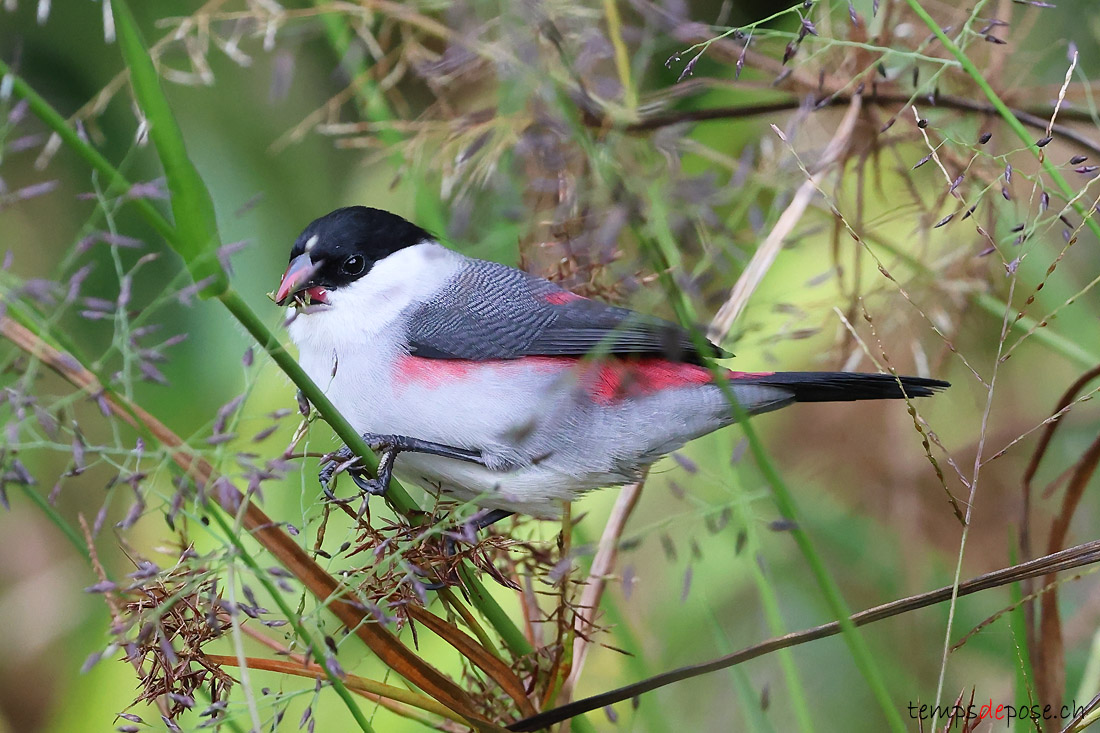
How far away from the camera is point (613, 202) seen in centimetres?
100

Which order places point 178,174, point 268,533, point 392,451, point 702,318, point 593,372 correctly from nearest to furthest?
point 178,174 < point 268,533 < point 702,318 < point 392,451 < point 593,372

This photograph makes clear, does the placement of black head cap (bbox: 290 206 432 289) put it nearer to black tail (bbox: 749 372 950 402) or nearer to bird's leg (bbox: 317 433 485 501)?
bird's leg (bbox: 317 433 485 501)

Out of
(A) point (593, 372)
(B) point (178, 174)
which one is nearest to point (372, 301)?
(A) point (593, 372)

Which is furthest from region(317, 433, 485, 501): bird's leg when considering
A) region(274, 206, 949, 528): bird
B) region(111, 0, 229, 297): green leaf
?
region(111, 0, 229, 297): green leaf

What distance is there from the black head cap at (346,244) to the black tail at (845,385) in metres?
0.84

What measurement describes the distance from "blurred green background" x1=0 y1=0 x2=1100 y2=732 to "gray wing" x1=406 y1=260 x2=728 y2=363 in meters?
0.10

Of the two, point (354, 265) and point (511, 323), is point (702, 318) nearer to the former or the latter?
point (511, 323)

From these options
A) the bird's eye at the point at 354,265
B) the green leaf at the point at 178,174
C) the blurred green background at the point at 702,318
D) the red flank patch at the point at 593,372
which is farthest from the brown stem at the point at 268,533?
the bird's eye at the point at 354,265

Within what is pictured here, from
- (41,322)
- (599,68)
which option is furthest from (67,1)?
(41,322)

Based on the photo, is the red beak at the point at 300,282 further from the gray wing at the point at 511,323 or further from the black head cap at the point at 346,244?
the gray wing at the point at 511,323

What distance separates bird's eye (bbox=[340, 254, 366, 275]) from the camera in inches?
81.3

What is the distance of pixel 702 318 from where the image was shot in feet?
5.54

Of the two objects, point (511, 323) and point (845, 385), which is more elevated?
point (511, 323)

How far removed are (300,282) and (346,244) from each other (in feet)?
0.50
